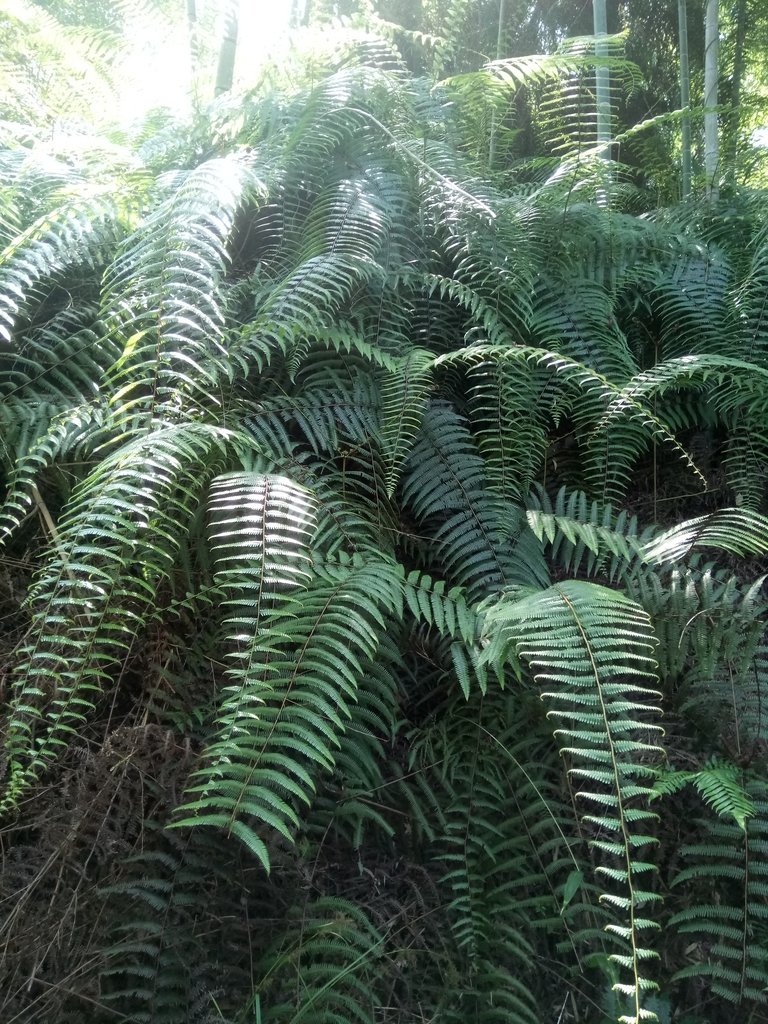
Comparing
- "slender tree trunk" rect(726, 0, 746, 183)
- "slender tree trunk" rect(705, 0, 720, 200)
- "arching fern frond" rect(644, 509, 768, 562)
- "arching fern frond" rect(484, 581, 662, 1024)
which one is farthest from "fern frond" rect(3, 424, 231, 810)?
"slender tree trunk" rect(726, 0, 746, 183)

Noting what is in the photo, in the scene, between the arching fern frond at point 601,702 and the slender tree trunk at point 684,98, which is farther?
the slender tree trunk at point 684,98

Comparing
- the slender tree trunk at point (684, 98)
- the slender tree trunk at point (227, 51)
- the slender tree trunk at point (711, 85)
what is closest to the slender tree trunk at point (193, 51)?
the slender tree trunk at point (227, 51)

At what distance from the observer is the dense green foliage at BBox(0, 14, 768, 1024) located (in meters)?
1.39

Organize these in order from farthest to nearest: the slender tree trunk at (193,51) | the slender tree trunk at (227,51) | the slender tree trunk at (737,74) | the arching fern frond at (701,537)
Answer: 1. the slender tree trunk at (737,74)
2. the slender tree trunk at (193,51)
3. the slender tree trunk at (227,51)
4. the arching fern frond at (701,537)

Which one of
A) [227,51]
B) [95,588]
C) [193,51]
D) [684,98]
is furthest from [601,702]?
→ [684,98]

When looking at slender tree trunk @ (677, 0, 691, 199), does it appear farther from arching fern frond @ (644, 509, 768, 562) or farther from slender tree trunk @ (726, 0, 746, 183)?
arching fern frond @ (644, 509, 768, 562)

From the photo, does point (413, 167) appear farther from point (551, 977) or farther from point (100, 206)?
point (551, 977)

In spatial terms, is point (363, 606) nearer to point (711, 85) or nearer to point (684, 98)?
point (684, 98)

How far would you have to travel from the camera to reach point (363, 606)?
1557 mm

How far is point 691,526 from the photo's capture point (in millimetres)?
2084

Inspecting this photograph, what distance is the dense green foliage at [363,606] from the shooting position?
1.39m

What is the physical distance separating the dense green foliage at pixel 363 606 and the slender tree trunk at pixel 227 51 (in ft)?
2.29

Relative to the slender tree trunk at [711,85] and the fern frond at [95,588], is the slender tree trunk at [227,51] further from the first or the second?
the slender tree trunk at [711,85]

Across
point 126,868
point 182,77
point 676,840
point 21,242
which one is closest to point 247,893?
point 126,868
